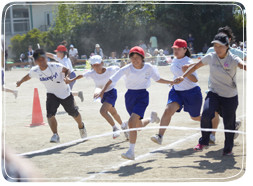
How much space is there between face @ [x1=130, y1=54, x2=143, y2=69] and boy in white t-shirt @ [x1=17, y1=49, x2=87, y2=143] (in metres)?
1.52

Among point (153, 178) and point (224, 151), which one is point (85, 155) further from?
point (224, 151)

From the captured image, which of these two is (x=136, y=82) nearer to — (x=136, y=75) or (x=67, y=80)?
(x=136, y=75)

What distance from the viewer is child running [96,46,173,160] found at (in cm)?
522

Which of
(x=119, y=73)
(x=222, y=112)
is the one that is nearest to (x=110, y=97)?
(x=119, y=73)

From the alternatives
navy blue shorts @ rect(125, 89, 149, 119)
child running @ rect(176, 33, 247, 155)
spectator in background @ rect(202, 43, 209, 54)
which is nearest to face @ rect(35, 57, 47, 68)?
navy blue shorts @ rect(125, 89, 149, 119)

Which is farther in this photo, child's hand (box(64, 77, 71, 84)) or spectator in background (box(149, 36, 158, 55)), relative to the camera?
spectator in background (box(149, 36, 158, 55))

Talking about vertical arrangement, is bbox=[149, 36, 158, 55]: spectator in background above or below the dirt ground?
above

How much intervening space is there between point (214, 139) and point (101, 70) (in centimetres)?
211

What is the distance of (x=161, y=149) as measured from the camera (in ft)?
19.1

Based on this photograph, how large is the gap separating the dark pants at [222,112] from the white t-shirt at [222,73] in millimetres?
74

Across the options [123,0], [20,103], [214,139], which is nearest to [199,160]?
[214,139]

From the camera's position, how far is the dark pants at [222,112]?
5.04m

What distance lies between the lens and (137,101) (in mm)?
5496

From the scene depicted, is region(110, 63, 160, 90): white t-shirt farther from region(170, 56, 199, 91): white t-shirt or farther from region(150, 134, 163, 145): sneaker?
region(150, 134, 163, 145): sneaker
